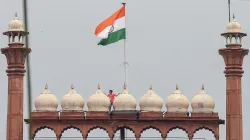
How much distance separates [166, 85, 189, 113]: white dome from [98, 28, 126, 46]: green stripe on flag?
319cm

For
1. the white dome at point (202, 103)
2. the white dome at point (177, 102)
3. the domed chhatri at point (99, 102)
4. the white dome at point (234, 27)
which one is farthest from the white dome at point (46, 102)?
the white dome at point (234, 27)

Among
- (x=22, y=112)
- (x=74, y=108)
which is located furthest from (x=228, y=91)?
(x=22, y=112)

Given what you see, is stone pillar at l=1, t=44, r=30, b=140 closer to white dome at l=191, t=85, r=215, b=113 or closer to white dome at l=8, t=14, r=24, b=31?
white dome at l=8, t=14, r=24, b=31

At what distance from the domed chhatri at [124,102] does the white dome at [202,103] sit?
2525 mm

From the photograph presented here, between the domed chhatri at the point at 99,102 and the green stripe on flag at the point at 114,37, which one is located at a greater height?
the green stripe on flag at the point at 114,37

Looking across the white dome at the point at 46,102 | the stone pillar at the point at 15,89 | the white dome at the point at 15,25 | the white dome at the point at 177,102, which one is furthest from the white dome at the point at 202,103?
the white dome at the point at 15,25

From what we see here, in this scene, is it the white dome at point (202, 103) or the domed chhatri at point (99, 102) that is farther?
the white dome at point (202, 103)

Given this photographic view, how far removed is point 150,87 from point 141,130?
1829 mm

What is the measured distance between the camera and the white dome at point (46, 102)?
2730 centimetres

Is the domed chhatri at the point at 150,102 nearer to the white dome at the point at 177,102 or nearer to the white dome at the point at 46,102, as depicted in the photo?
the white dome at the point at 177,102

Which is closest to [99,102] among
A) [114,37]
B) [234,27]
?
[114,37]

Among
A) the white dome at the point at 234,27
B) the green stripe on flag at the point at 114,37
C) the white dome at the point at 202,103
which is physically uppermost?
the white dome at the point at 234,27

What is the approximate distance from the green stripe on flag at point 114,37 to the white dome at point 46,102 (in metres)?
2.98

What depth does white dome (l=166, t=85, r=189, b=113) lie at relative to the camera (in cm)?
2734
